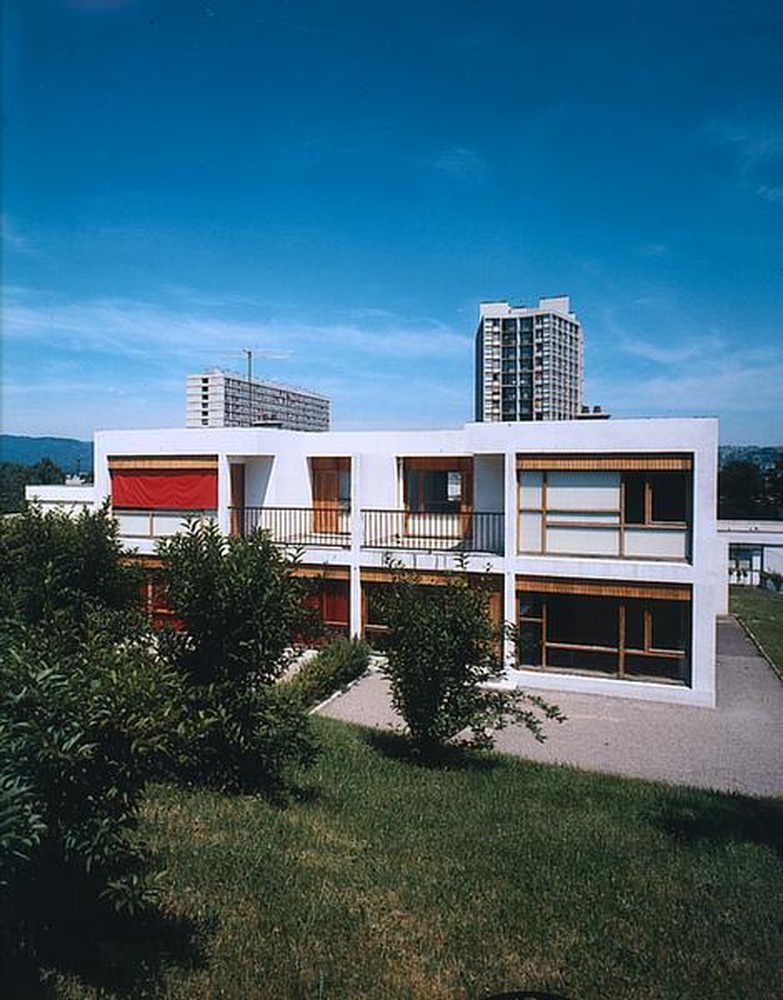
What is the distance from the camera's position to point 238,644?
8.01 meters

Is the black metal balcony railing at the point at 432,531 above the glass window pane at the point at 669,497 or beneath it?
beneath

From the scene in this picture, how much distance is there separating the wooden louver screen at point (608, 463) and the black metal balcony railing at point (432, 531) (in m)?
2.21

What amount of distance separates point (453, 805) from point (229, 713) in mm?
2728

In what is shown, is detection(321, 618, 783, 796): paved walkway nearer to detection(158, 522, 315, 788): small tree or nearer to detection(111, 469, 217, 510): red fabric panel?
detection(158, 522, 315, 788): small tree

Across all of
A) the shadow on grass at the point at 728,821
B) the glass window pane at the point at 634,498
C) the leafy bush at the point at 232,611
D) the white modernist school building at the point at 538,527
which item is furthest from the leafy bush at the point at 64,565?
the glass window pane at the point at 634,498

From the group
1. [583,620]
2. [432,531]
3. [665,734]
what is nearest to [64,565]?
[665,734]

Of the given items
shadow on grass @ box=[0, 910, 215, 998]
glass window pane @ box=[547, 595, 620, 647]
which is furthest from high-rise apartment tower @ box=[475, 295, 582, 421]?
shadow on grass @ box=[0, 910, 215, 998]

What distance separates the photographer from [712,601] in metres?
13.7

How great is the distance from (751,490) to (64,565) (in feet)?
184

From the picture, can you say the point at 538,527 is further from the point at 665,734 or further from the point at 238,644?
the point at 238,644

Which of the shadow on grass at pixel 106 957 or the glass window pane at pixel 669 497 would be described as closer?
the shadow on grass at pixel 106 957

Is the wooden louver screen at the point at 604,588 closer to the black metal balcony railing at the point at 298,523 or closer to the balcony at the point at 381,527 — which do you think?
the balcony at the point at 381,527

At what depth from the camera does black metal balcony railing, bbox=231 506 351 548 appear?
18312mm

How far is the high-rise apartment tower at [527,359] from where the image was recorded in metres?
40.8
